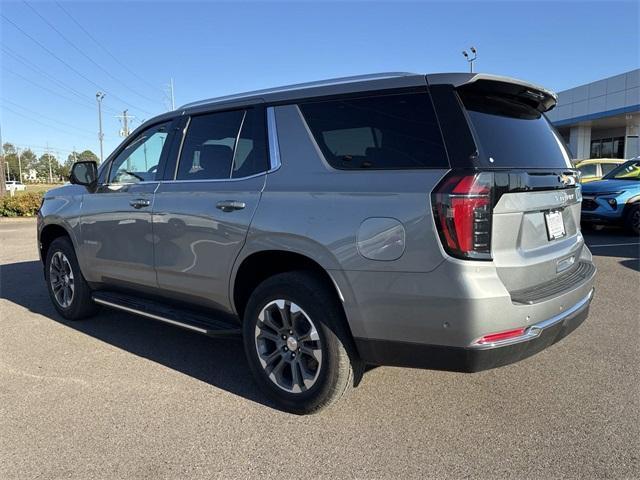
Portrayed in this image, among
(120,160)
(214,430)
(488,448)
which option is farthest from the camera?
(120,160)

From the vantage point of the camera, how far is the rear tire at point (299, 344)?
3.03m

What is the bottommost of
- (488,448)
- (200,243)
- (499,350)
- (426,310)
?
(488,448)

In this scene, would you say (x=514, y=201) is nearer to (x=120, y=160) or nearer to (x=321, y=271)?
(x=321, y=271)

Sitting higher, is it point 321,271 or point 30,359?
point 321,271

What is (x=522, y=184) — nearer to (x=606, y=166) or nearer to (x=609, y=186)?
(x=609, y=186)

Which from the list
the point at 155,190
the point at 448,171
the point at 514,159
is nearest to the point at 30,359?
the point at 155,190

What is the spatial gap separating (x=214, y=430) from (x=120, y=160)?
9.14 ft

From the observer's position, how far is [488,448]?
2834mm

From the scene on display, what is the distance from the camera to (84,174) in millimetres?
4824

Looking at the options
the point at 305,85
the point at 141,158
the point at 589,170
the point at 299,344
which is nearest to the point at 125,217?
the point at 141,158

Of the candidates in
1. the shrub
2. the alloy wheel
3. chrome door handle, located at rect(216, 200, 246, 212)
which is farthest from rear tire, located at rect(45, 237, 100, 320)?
the shrub

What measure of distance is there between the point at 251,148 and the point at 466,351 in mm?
1981

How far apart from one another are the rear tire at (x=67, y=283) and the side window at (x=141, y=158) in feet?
3.31

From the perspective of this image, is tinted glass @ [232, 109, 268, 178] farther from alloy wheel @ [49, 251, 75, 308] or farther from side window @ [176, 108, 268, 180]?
alloy wheel @ [49, 251, 75, 308]
